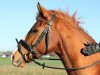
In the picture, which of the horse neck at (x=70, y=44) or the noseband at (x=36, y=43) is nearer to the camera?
the horse neck at (x=70, y=44)

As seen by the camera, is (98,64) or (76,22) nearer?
(98,64)

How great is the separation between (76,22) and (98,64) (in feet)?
3.66

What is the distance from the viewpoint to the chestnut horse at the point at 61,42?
661 centimetres

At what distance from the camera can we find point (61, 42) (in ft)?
22.2

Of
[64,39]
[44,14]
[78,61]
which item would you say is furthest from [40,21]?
[78,61]

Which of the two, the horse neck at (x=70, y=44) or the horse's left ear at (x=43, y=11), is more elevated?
the horse's left ear at (x=43, y=11)

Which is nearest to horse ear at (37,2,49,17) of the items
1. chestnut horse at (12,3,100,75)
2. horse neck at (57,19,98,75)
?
chestnut horse at (12,3,100,75)

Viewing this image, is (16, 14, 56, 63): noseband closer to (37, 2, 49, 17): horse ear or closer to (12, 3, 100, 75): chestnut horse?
(12, 3, 100, 75): chestnut horse

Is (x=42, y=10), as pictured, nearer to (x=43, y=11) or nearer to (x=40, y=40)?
(x=43, y=11)

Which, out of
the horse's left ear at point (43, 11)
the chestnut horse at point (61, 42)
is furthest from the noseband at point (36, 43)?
the horse's left ear at point (43, 11)

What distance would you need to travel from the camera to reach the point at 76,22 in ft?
23.2

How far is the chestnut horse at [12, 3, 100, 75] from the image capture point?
6.61 m

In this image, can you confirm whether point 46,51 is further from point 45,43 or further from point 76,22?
point 76,22

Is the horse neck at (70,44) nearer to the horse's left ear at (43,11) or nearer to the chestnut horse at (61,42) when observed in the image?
the chestnut horse at (61,42)
